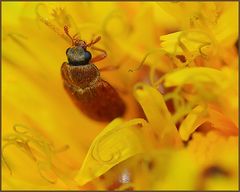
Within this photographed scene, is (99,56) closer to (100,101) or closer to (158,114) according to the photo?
(100,101)

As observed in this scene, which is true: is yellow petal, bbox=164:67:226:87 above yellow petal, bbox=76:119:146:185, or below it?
above

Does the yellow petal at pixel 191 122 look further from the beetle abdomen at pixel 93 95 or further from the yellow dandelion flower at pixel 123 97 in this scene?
the beetle abdomen at pixel 93 95

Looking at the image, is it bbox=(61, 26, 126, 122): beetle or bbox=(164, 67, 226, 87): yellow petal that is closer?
bbox=(164, 67, 226, 87): yellow petal

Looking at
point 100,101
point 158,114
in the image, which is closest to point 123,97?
point 100,101

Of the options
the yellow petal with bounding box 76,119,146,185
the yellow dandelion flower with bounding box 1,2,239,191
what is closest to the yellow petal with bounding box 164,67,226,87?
the yellow dandelion flower with bounding box 1,2,239,191

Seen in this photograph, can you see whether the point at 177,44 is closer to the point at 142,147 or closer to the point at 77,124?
the point at 142,147

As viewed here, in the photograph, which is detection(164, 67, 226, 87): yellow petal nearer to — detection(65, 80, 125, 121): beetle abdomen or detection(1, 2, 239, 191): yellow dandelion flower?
detection(1, 2, 239, 191): yellow dandelion flower

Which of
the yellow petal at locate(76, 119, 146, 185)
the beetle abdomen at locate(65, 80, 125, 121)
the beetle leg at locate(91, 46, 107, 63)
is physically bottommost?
the yellow petal at locate(76, 119, 146, 185)
